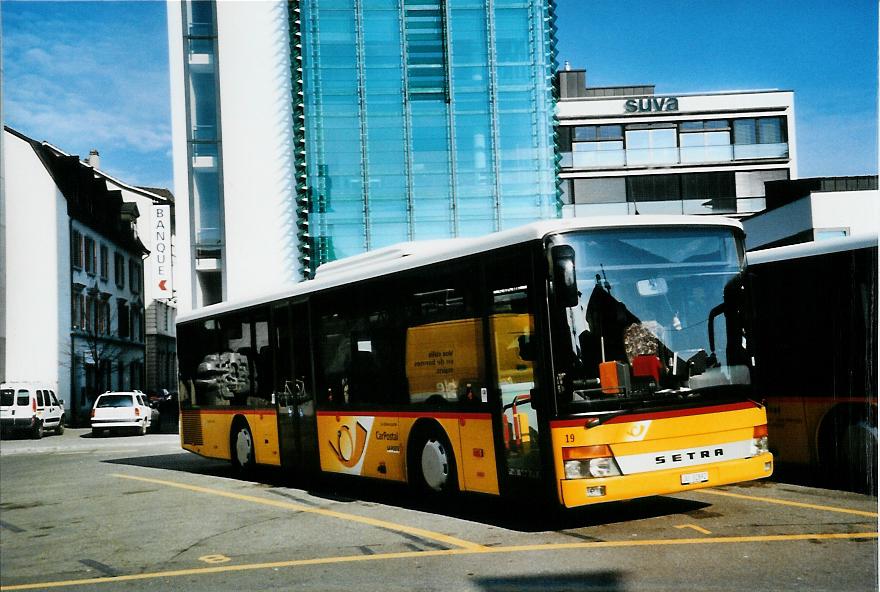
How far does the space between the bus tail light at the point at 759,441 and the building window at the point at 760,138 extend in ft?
139

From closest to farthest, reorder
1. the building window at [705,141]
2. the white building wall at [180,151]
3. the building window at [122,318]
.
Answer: the white building wall at [180,151]
the building window at [705,141]
the building window at [122,318]

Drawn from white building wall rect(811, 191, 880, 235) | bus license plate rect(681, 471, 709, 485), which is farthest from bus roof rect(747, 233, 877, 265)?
white building wall rect(811, 191, 880, 235)

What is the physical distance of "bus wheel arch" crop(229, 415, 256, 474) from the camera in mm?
15266

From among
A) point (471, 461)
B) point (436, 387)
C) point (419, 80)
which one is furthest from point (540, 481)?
point (419, 80)

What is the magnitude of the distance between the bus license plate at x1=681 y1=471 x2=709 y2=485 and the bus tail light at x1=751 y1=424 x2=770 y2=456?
65 centimetres

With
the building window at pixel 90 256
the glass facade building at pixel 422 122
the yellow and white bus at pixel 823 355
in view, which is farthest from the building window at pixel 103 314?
the yellow and white bus at pixel 823 355

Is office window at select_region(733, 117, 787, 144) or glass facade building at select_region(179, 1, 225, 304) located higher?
office window at select_region(733, 117, 787, 144)

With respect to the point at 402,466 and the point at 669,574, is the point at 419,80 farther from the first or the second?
the point at 669,574

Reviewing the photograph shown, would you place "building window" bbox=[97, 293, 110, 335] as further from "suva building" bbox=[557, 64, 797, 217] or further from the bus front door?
the bus front door

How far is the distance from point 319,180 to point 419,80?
15.0 ft

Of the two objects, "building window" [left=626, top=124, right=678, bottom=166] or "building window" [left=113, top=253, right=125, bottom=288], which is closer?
"building window" [left=626, top=124, right=678, bottom=166]

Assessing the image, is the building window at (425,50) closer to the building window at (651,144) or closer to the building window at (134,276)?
the building window at (651,144)

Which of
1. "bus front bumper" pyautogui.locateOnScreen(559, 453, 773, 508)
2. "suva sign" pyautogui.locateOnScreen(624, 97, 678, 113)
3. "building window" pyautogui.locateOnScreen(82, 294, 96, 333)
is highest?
"suva sign" pyautogui.locateOnScreen(624, 97, 678, 113)

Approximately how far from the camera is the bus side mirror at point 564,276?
852 cm
